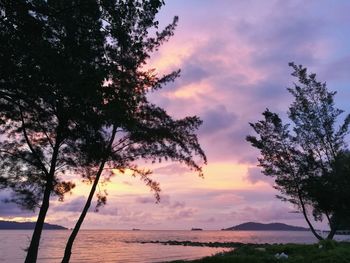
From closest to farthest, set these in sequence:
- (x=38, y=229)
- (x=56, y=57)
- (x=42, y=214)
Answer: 1. (x=56, y=57)
2. (x=38, y=229)
3. (x=42, y=214)

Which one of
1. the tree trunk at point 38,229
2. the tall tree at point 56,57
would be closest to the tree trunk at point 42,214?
the tree trunk at point 38,229

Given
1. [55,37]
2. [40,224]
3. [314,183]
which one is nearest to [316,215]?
[314,183]

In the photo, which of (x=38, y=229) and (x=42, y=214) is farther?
(x=42, y=214)

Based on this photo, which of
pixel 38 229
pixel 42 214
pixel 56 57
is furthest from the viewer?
pixel 42 214

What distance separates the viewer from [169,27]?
26312 millimetres

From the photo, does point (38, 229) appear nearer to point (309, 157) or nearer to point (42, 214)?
point (42, 214)

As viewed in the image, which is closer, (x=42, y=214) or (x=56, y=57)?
(x=56, y=57)

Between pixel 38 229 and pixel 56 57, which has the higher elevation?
pixel 56 57

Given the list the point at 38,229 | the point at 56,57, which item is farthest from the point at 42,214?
the point at 56,57

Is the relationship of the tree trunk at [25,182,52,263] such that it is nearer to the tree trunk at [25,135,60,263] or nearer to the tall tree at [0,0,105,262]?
the tree trunk at [25,135,60,263]

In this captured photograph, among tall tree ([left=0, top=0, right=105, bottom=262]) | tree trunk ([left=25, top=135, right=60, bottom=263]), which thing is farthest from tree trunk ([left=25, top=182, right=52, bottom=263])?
tall tree ([left=0, top=0, right=105, bottom=262])

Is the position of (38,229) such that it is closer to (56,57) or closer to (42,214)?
(42,214)

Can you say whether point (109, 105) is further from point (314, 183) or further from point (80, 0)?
point (314, 183)

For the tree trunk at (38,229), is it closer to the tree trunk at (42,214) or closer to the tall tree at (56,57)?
the tree trunk at (42,214)
